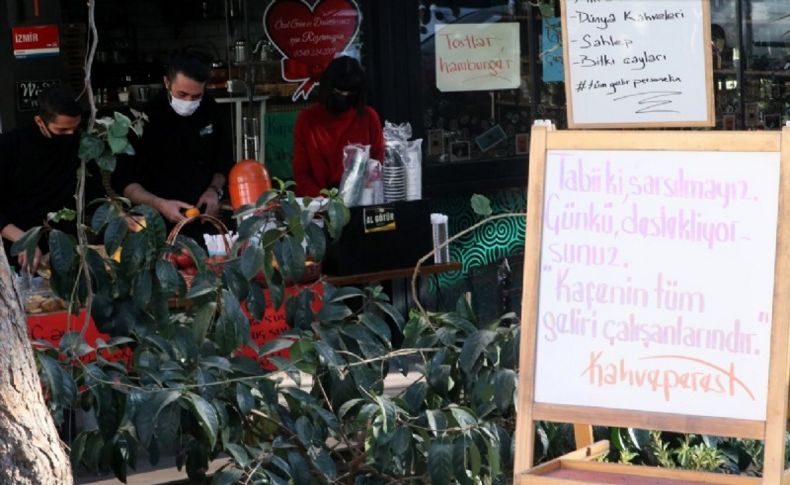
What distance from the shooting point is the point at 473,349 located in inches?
162

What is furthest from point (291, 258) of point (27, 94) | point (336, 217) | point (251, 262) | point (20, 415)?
point (27, 94)

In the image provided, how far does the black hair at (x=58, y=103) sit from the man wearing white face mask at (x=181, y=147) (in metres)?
0.50

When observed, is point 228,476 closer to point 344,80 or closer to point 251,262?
point 251,262

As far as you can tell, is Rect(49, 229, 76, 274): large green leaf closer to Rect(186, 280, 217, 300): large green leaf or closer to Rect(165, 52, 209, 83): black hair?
Rect(186, 280, 217, 300): large green leaf

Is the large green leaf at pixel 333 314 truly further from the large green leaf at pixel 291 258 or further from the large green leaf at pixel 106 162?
the large green leaf at pixel 106 162

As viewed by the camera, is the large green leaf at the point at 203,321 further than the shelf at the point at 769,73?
No

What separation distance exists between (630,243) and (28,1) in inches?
256

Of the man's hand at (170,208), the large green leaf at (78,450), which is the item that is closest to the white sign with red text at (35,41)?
the man's hand at (170,208)

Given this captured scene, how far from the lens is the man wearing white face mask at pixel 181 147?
6412 millimetres

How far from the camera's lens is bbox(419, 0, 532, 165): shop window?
792 cm

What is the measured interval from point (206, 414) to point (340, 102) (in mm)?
3261

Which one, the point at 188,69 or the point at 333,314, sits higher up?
the point at 188,69

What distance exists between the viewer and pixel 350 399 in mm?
4270

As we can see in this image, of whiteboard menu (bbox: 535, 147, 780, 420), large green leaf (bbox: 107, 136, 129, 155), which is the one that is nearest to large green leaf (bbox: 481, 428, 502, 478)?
whiteboard menu (bbox: 535, 147, 780, 420)
